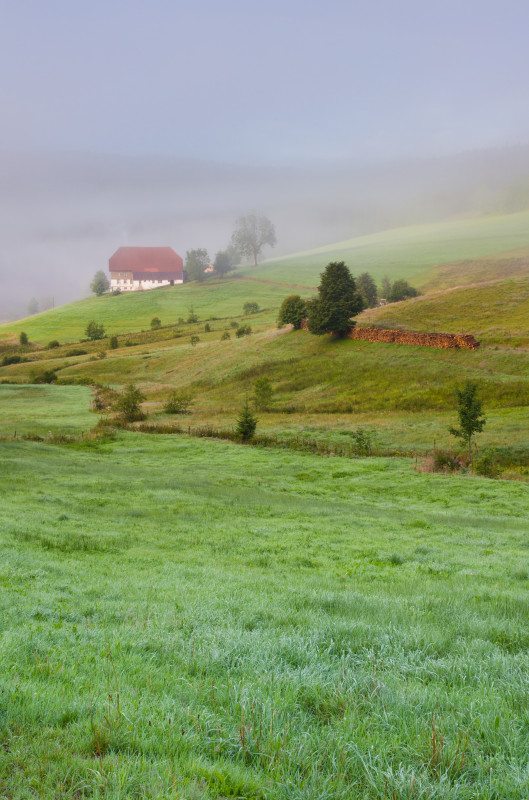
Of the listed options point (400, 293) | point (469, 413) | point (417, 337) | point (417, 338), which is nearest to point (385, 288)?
point (400, 293)

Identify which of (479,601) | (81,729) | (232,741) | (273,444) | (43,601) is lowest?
(273,444)

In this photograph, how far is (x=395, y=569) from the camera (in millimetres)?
10750

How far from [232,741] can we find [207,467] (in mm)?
27721

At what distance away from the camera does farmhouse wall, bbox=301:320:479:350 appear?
67.9m

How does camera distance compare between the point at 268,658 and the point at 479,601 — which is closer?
the point at 268,658

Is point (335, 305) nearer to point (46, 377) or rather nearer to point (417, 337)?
point (417, 337)

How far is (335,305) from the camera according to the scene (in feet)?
265

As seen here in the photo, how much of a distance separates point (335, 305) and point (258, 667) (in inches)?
3129

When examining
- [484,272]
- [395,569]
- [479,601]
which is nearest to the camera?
[479,601]

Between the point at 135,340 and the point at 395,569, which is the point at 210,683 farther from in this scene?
the point at 135,340

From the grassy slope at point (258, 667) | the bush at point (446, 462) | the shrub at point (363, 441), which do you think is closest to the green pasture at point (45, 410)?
the shrub at point (363, 441)

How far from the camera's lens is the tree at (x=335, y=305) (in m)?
80.8

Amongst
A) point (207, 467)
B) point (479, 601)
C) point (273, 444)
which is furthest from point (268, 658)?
point (273, 444)

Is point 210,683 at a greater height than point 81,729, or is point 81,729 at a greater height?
point 81,729
